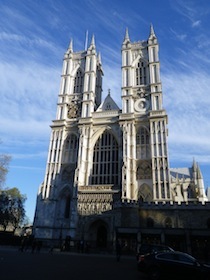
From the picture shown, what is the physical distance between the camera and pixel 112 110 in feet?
135

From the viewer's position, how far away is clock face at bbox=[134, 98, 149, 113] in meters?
39.7

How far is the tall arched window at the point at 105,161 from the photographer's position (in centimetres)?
3622

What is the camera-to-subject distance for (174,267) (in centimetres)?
940

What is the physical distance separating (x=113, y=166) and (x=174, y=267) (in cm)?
2763

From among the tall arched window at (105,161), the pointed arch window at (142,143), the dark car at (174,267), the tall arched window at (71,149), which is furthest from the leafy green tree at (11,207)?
the dark car at (174,267)

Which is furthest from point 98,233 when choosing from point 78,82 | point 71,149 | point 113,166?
point 78,82

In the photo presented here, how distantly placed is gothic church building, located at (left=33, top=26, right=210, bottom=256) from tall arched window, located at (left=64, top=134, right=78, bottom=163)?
0.58 feet

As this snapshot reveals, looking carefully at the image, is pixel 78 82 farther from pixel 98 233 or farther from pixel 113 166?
pixel 98 233

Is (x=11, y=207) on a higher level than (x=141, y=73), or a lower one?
lower

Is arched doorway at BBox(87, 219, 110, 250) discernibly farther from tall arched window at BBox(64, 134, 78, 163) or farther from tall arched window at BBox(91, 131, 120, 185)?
tall arched window at BBox(64, 134, 78, 163)

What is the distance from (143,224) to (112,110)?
20.9 metres

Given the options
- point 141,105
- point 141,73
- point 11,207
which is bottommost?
point 11,207

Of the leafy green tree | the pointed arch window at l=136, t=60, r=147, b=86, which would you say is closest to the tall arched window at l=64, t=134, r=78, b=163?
the pointed arch window at l=136, t=60, r=147, b=86

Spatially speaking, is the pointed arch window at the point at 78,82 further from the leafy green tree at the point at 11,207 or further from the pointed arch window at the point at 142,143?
the leafy green tree at the point at 11,207
